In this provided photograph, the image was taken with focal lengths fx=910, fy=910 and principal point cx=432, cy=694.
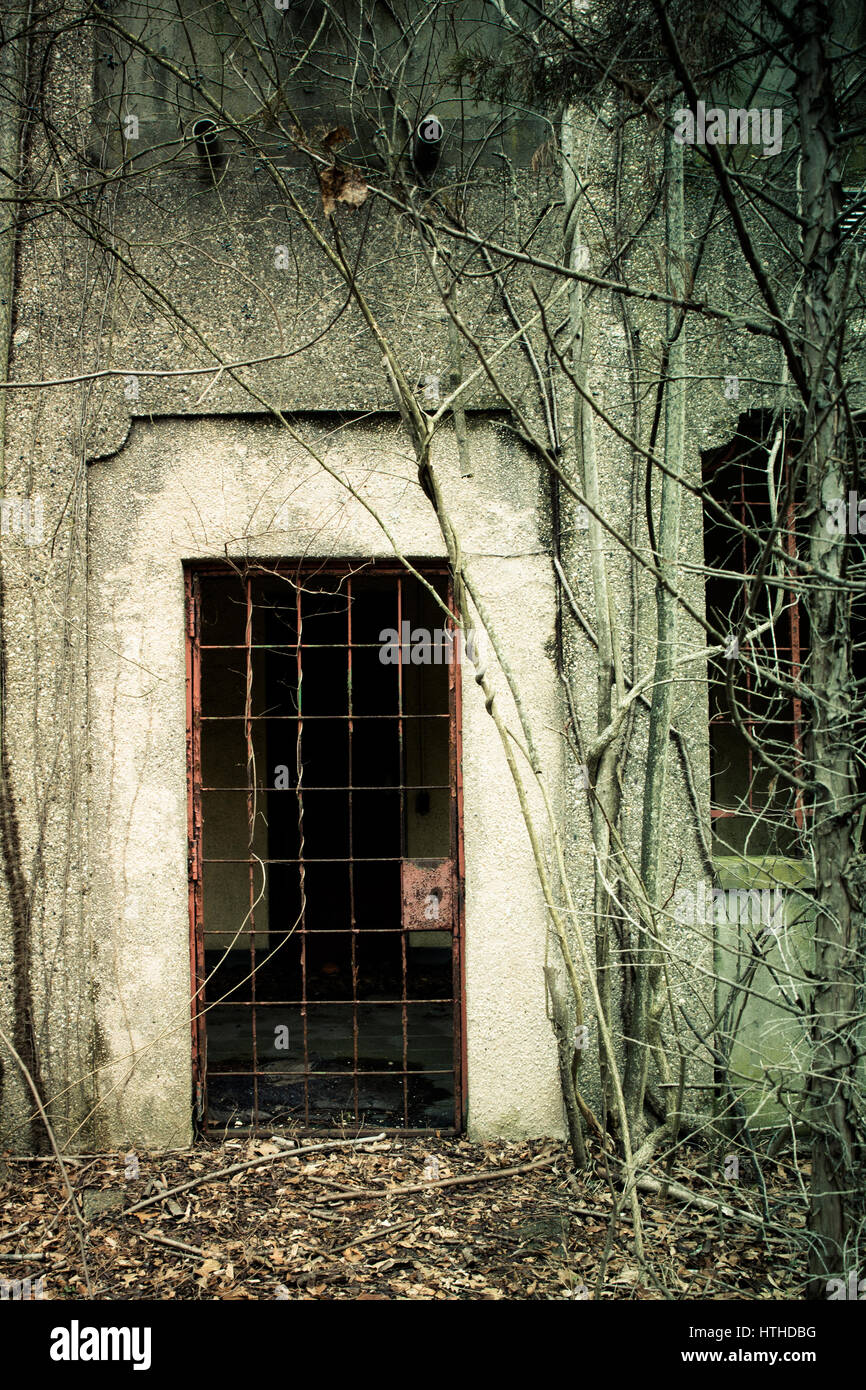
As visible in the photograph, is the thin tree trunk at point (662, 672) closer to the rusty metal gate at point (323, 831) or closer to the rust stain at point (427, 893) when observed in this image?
the rust stain at point (427, 893)

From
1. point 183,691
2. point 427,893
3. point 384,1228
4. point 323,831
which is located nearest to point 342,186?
point 183,691

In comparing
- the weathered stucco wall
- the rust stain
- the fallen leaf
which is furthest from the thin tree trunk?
the fallen leaf

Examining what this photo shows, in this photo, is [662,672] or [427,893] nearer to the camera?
[662,672]

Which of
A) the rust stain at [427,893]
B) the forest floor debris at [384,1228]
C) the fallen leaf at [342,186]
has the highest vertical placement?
the fallen leaf at [342,186]

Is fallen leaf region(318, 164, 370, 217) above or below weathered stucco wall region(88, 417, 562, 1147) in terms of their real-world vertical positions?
above

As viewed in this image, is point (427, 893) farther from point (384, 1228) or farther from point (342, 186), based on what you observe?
point (342, 186)

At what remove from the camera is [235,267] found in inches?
163

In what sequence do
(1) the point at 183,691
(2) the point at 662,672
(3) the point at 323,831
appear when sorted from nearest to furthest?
1. (2) the point at 662,672
2. (1) the point at 183,691
3. (3) the point at 323,831

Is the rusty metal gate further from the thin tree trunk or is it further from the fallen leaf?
the fallen leaf

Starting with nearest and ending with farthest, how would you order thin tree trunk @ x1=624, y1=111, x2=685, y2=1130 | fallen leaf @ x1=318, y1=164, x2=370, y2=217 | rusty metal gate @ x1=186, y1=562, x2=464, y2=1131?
1. fallen leaf @ x1=318, y1=164, x2=370, y2=217
2. thin tree trunk @ x1=624, y1=111, x2=685, y2=1130
3. rusty metal gate @ x1=186, y1=562, x2=464, y2=1131

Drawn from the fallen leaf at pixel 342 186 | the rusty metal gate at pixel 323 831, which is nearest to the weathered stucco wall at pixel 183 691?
the rusty metal gate at pixel 323 831

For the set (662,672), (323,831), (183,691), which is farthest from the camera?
(323,831)
